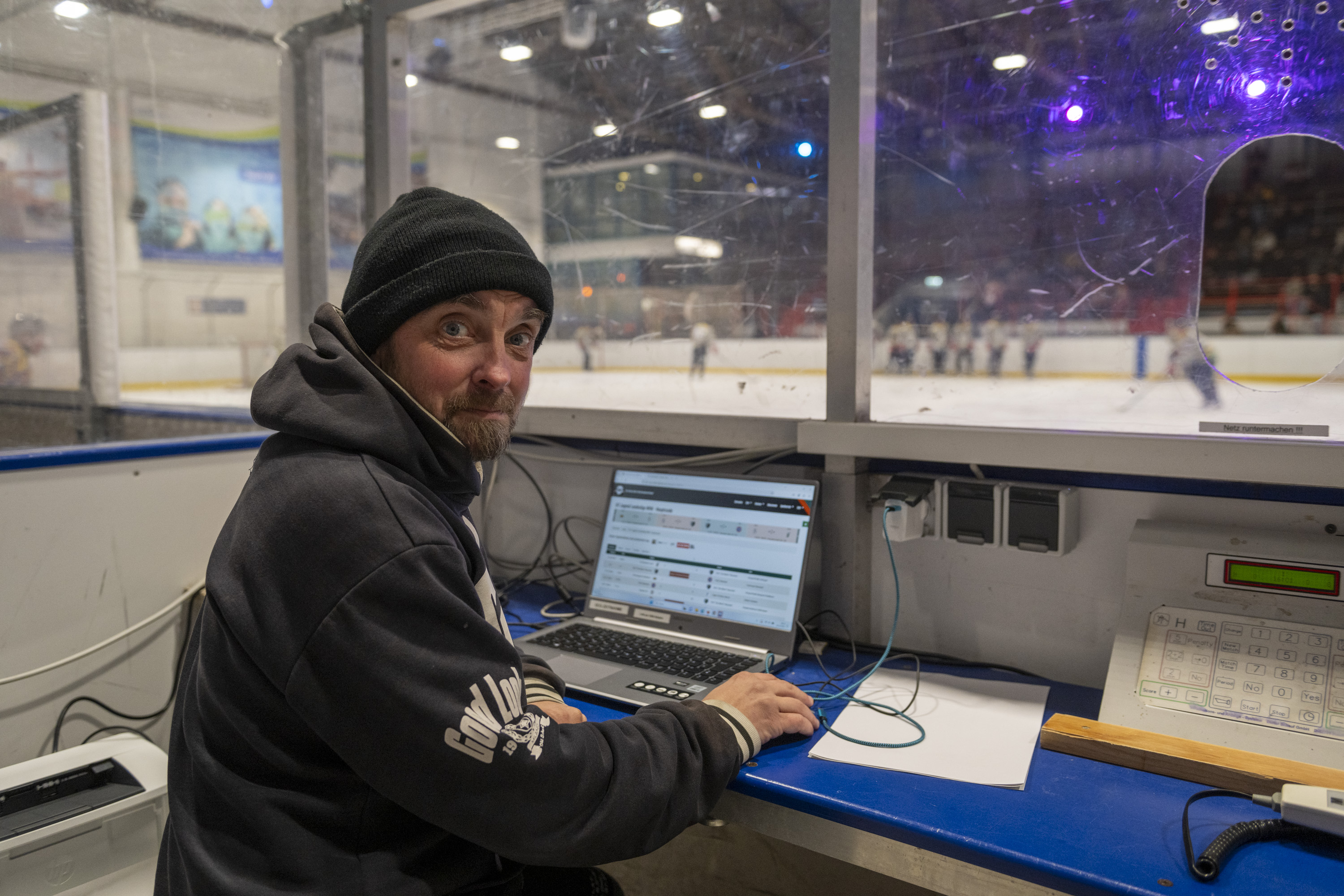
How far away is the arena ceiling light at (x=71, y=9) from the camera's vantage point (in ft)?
5.81

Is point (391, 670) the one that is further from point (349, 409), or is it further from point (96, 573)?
point (96, 573)

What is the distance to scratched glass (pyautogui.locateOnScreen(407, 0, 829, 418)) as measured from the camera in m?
1.75

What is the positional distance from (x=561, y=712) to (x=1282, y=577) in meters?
1.04

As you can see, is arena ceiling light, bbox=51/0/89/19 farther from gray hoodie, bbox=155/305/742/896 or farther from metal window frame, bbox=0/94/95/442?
gray hoodie, bbox=155/305/742/896

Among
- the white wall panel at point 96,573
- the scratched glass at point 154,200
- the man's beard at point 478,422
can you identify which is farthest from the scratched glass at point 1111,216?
the scratched glass at point 154,200

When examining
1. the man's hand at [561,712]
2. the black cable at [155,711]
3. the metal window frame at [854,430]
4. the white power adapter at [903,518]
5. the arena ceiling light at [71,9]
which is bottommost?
the black cable at [155,711]

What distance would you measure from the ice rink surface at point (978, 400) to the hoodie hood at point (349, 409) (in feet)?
A: 2.97

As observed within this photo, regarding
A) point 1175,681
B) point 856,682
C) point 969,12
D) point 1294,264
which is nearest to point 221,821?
point 856,682

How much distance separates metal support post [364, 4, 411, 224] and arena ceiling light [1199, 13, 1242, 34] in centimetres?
183

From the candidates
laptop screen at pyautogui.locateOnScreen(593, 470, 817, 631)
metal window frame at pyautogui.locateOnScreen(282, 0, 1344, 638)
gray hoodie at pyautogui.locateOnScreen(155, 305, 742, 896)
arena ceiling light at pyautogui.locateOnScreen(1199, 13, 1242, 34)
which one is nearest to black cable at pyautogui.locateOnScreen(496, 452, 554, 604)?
metal window frame at pyautogui.locateOnScreen(282, 0, 1344, 638)

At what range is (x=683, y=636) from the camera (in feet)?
5.03

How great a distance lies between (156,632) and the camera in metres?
1.71

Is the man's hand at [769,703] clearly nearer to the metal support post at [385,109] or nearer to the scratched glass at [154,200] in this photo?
the scratched glass at [154,200]

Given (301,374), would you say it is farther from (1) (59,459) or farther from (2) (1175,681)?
(2) (1175,681)
